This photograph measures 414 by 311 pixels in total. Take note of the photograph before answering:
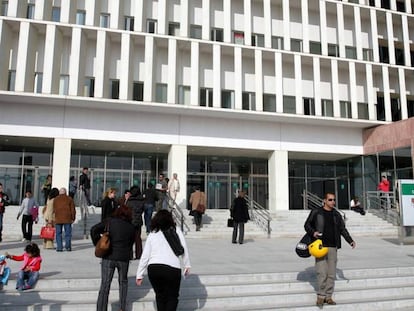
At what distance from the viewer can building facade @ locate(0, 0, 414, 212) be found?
817 inches

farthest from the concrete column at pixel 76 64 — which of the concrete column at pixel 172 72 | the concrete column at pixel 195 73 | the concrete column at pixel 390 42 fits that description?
the concrete column at pixel 390 42

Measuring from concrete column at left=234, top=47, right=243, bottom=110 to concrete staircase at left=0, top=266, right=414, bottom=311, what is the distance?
1543 centimetres

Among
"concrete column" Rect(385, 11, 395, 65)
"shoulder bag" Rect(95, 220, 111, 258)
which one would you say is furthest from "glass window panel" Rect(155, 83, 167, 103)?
"shoulder bag" Rect(95, 220, 111, 258)

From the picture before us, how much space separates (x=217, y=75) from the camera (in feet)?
73.7

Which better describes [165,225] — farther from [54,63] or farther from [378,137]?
[378,137]

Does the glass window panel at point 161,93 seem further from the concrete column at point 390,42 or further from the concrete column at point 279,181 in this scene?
the concrete column at point 390,42

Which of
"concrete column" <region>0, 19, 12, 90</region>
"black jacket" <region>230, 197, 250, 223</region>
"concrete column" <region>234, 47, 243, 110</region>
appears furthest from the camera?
"concrete column" <region>234, 47, 243, 110</region>

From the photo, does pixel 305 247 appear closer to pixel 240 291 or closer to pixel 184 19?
pixel 240 291

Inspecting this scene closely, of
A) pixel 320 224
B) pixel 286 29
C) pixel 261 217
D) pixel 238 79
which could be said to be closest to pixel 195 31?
pixel 238 79

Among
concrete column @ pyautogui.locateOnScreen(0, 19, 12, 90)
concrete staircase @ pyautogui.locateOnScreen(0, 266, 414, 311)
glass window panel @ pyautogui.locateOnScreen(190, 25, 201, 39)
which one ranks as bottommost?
concrete staircase @ pyautogui.locateOnScreen(0, 266, 414, 311)

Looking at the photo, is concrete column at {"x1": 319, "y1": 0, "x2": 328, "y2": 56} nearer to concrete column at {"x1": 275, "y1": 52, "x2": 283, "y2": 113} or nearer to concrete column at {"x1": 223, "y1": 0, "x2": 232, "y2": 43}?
concrete column at {"x1": 275, "y1": 52, "x2": 283, "y2": 113}

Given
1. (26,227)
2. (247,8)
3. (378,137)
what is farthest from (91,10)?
(378,137)

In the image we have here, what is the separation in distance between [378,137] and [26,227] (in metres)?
20.2

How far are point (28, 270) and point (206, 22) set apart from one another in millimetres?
19080
